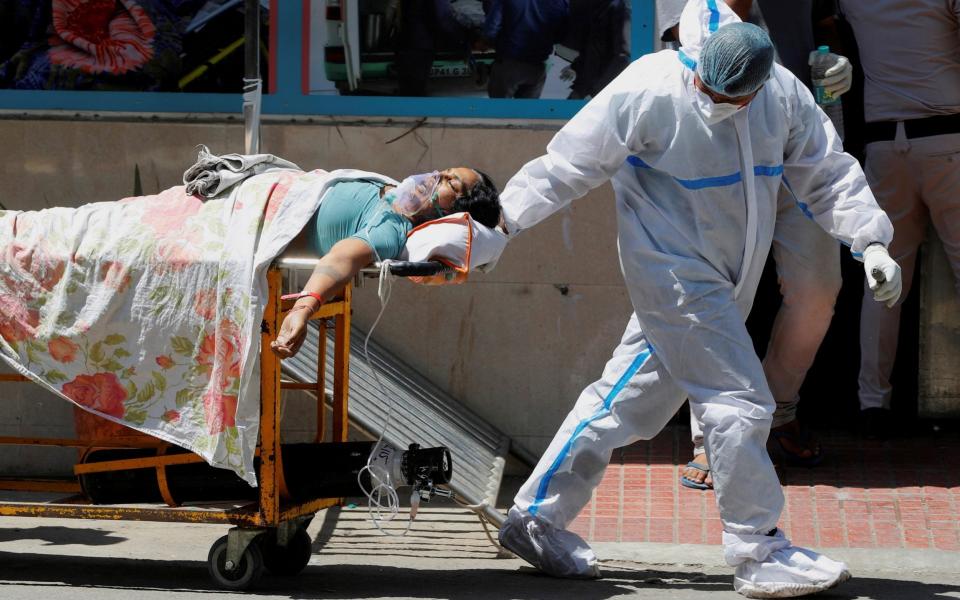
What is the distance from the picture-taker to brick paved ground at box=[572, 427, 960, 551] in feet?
17.6

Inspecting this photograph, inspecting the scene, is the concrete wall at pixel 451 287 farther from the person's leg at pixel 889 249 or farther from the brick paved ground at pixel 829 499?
the person's leg at pixel 889 249

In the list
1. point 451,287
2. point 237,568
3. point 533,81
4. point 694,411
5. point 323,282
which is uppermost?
point 533,81

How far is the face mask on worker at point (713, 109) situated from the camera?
431 centimetres

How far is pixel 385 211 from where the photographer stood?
14.8ft

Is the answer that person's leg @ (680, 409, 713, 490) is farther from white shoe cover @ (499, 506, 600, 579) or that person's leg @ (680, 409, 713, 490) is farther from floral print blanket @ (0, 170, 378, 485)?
floral print blanket @ (0, 170, 378, 485)

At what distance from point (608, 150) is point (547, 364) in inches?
83.3

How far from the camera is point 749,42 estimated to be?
4211 millimetres

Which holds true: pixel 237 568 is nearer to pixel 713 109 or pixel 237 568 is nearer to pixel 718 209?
pixel 718 209

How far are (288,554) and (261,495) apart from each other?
53 centimetres

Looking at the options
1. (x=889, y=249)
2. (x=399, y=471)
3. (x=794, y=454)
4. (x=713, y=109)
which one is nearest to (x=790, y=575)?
(x=399, y=471)

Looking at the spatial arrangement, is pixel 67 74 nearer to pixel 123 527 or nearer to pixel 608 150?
pixel 123 527

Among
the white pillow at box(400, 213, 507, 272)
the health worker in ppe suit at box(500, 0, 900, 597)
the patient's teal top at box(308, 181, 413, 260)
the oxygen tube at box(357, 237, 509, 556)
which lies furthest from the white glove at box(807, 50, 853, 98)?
the oxygen tube at box(357, 237, 509, 556)

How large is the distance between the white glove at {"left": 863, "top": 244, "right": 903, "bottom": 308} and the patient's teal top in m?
1.42

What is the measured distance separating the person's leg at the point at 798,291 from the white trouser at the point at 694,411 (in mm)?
984
